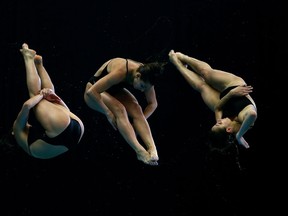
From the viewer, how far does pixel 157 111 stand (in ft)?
24.8

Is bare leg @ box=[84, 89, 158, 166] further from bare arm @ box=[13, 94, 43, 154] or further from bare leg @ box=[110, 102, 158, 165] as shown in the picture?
bare arm @ box=[13, 94, 43, 154]

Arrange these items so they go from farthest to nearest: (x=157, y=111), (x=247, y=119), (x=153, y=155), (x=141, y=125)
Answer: (x=157, y=111), (x=141, y=125), (x=153, y=155), (x=247, y=119)

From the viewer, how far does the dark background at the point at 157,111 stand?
7117 mm

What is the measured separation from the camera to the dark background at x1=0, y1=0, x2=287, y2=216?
7.12 metres

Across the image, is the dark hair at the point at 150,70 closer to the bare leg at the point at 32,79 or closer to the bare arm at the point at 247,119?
the bare arm at the point at 247,119

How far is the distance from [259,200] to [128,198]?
6.12 ft

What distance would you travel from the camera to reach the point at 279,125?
23.9 feet

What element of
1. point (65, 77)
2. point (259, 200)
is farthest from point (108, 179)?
point (259, 200)

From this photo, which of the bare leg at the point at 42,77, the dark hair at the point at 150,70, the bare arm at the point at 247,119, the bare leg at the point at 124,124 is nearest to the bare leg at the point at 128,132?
the bare leg at the point at 124,124

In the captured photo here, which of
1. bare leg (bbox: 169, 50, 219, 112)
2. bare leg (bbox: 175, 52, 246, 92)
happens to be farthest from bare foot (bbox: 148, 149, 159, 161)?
bare leg (bbox: 175, 52, 246, 92)

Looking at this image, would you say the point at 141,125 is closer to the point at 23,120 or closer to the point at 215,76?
the point at 215,76

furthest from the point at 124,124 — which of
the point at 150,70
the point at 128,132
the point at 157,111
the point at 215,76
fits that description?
the point at 157,111

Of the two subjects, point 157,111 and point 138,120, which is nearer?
point 138,120

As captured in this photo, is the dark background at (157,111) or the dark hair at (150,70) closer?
the dark hair at (150,70)
